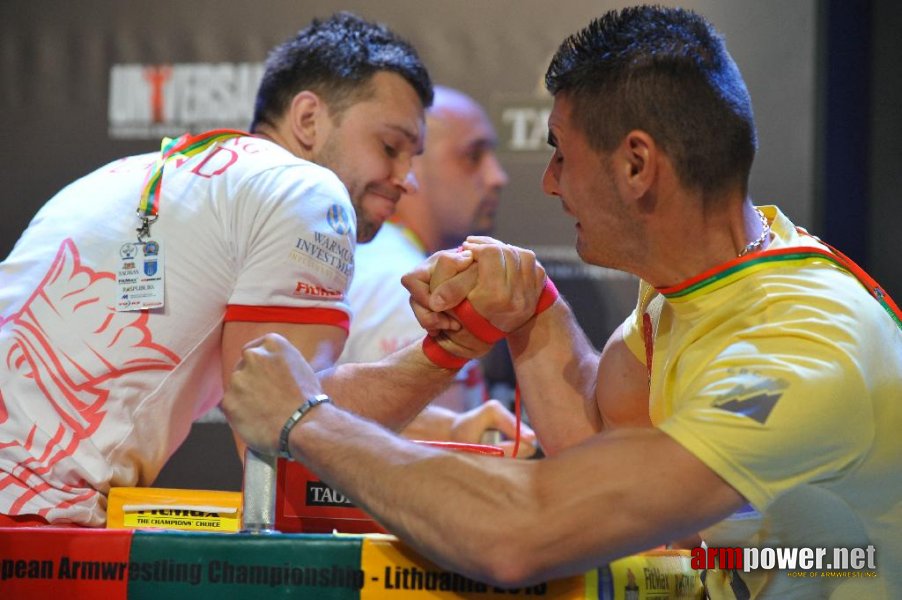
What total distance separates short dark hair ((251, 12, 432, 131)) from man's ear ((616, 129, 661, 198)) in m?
1.09

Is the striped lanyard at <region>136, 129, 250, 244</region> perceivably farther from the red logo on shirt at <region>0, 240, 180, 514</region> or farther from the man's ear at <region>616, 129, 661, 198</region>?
the man's ear at <region>616, 129, 661, 198</region>

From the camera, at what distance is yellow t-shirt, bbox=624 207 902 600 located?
1398mm

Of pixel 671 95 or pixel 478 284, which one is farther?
pixel 478 284

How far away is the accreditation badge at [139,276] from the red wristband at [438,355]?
0.53 metres

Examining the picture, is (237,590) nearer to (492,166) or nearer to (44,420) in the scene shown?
(44,420)

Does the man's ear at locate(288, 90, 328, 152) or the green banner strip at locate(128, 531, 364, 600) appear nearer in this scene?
the green banner strip at locate(128, 531, 364, 600)

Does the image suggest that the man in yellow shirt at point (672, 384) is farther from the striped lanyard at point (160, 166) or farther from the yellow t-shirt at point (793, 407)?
the striped lanyard at point (160, 166)

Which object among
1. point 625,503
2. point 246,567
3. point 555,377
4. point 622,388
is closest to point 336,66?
point 555,377

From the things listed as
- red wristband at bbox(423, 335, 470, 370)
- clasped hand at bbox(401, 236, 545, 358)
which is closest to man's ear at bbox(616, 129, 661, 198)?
clasped hand at bbox(401, 236, 545, 358)

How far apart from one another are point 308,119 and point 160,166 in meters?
0.57

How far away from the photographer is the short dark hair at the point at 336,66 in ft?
8.77

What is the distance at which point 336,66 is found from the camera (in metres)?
2.68

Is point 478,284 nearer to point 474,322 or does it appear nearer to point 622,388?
point 474,322

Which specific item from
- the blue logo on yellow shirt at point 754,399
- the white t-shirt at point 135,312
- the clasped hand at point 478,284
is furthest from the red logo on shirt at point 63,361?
the blue logo on yellow shirt at point 754,399
